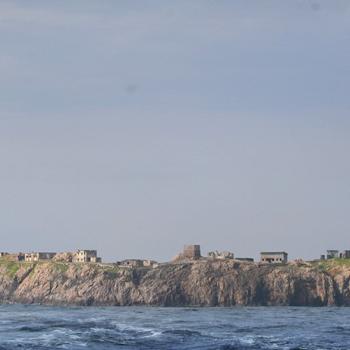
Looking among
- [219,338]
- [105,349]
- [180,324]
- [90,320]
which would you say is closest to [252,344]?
[219,338]

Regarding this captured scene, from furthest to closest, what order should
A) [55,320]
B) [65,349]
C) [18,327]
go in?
[55,320] < [18,327] < [65,349]

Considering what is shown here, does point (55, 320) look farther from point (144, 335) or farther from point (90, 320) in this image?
point (144, 335)

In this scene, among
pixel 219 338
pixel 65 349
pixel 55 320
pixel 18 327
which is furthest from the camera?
pixel 55 320

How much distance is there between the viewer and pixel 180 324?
190 metres

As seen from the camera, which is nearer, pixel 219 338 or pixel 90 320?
pixel 219 338

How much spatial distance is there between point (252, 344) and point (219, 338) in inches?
448

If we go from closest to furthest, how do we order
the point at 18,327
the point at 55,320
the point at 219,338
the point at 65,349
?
the point at 65,349
the point at 219,338
the point at 18,327
the point at 55,320

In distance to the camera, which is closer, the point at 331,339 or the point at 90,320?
the point at 331,339

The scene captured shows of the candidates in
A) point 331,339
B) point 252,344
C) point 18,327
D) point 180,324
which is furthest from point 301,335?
point 18,327

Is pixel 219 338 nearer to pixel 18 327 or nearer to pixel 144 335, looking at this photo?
pixel 144 335

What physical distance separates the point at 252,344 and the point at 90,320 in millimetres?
59790

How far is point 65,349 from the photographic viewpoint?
138 m

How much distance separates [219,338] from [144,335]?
12752 millimetres

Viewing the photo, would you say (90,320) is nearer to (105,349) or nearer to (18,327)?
(18,327)
